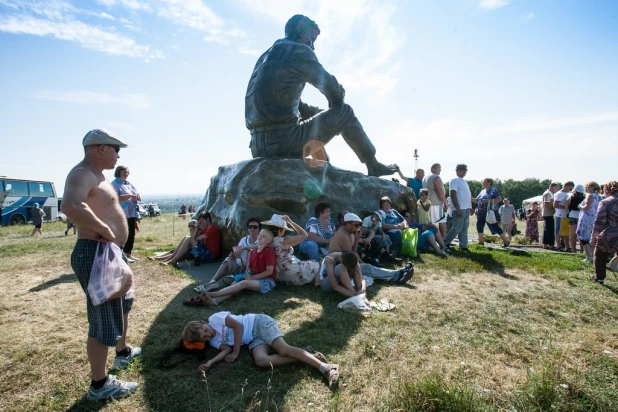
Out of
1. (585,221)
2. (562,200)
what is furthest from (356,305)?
(562,200)

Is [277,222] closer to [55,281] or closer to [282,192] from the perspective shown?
[282,192]

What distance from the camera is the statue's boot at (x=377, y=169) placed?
7.32 metres

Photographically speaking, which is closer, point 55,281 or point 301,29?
point 55,281

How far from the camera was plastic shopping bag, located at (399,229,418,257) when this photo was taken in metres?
6.35

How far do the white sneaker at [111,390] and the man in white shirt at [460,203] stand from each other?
6.64 m

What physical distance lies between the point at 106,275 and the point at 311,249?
3518mm

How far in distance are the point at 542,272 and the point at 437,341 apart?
3503 mm

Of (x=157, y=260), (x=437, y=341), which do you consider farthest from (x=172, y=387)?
(x=157, y=260)

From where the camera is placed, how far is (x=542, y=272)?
17.7ft

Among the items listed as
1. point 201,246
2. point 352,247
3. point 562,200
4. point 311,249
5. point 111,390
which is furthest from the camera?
point 562,200

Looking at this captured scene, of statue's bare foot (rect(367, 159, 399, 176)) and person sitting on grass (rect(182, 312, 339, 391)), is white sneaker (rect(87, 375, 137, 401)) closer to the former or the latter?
person sitting on grass (rect(182, 312, 339, 391))

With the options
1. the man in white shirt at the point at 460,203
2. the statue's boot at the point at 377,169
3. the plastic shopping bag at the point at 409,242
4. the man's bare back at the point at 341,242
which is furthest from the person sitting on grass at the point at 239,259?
the man in white shirt at the point at 460,203

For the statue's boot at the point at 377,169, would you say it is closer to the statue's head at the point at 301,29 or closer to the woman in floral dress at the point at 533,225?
the statue's head at the point at 301,29

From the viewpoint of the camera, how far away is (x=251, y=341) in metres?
2.89
